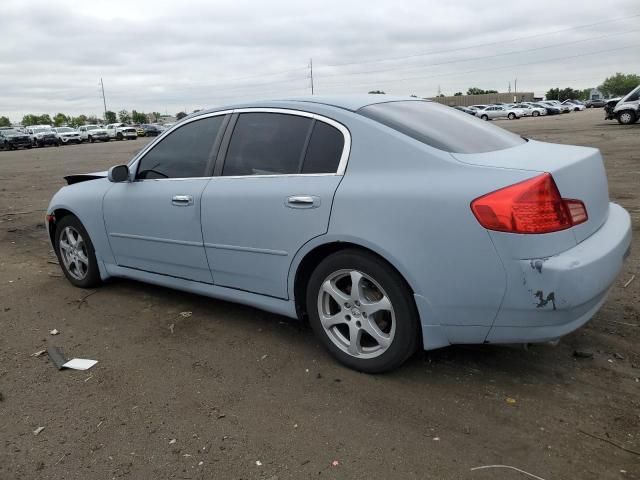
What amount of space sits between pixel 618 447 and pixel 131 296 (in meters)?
3.89

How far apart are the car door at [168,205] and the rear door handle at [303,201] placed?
0.85m

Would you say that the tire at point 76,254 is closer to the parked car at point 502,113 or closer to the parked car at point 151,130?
the parked car at point 502,113

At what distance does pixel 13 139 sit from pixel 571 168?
4540 centimetres

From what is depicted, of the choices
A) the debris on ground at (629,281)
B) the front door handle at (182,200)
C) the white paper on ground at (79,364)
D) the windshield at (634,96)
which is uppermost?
the windshield at (634,96)

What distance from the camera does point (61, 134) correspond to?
47875 millimetres

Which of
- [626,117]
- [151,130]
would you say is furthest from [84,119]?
[626,117]

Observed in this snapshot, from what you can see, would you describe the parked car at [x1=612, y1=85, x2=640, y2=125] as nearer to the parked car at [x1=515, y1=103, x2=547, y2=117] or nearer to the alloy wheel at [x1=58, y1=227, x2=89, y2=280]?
the alloy wheel at [x1=58, y1=227, x2=89, y2=280]

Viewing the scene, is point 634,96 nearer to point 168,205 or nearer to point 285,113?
point 285,113

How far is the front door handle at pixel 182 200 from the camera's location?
3928mm

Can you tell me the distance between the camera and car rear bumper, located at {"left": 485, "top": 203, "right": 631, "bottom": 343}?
2604mm

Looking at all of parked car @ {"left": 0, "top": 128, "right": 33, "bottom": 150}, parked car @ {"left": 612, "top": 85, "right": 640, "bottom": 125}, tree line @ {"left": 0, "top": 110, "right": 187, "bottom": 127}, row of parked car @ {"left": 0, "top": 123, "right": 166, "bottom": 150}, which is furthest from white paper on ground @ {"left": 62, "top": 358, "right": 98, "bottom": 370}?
tree line @ {"left": 0, "top": 110, "right": 187, "bottom": 127}

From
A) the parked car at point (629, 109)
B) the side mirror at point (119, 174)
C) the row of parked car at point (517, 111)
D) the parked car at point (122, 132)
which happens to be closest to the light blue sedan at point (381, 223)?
the side mirror at point (119, 174)

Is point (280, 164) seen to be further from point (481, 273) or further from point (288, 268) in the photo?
point (481, 273)

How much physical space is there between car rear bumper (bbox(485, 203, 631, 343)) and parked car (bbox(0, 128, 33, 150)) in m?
45.4
